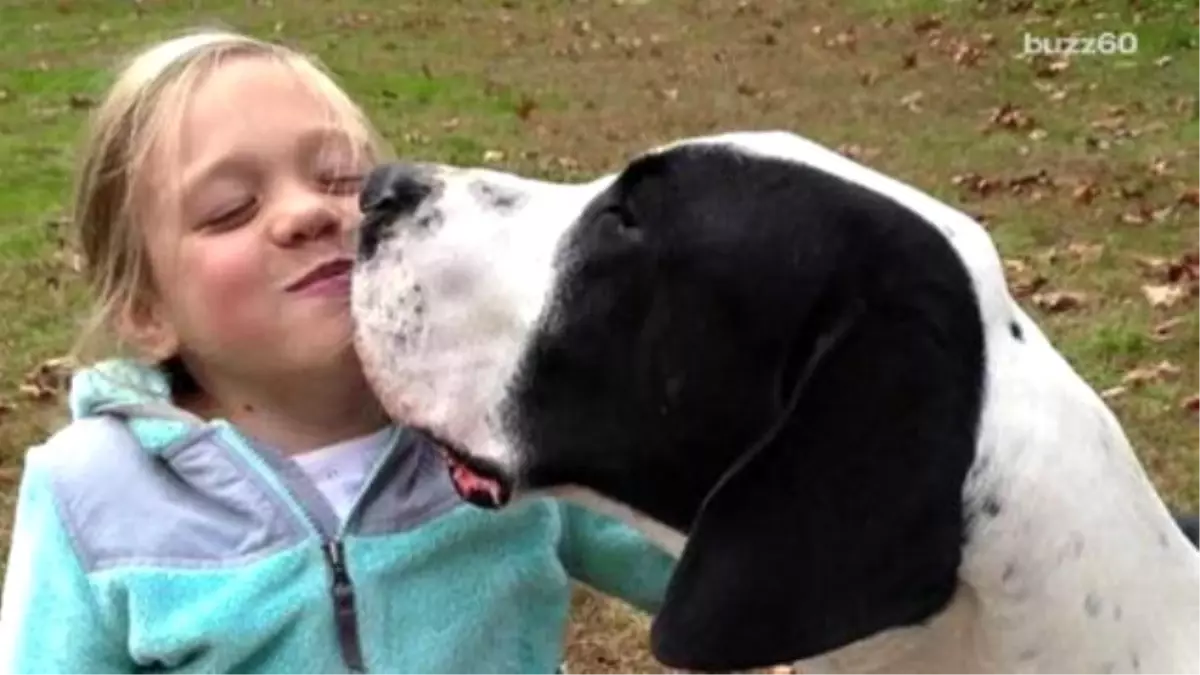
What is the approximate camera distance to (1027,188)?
32.9 feet

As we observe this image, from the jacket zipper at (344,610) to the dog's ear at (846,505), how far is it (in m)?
0.68

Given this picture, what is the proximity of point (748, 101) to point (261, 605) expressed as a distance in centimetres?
1062

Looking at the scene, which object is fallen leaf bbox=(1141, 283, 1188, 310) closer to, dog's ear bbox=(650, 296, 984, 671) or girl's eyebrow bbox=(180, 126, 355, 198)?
girl's eyebrow bbox=(180, 126, 355, 198)

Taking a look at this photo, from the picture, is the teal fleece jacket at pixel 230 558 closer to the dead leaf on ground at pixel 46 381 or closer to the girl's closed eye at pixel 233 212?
the girl's closed eye at pixel 233 212

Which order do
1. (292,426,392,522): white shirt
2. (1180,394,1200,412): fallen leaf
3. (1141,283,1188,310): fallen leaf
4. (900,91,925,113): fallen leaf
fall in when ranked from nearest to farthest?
1. (292,426,392,522): white shirt
2. (1180,394,1200,412): fallen leaf
3. (1141,283,1188,310): fallen leaf
4. (900,91,925,113): fallen leaf

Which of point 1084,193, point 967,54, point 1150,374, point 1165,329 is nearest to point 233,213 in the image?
point 1150,374

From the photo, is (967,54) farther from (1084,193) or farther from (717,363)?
(717,363)

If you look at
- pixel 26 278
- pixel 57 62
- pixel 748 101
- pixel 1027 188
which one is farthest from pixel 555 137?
pixel 57 62

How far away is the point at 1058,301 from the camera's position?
775cm

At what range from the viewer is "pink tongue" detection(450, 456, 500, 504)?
2.91 metres

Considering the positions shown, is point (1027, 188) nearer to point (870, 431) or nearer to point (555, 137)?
point (555, 137)

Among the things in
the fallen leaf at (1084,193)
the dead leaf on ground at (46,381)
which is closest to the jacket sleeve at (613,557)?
the dead leaf on ground at (46,381)
